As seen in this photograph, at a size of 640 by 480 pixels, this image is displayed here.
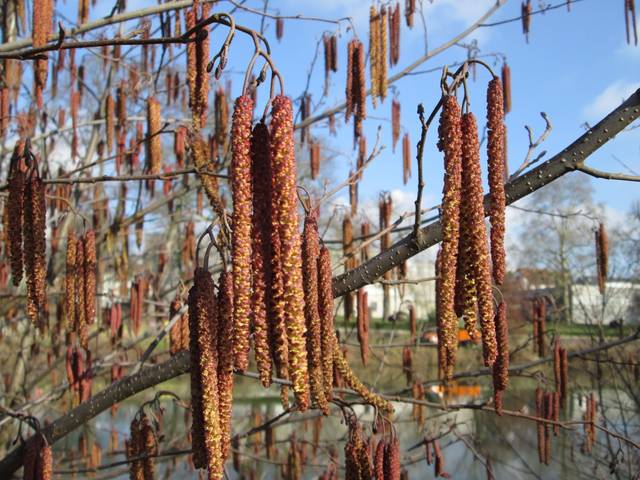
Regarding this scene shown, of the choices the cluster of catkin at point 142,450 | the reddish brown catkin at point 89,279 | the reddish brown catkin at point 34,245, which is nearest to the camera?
the reddish brown catkin at point 34,245

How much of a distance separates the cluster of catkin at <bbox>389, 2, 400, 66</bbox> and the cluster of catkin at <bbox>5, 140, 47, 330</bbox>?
282 cm

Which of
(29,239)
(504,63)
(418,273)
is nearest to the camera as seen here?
(29,239)

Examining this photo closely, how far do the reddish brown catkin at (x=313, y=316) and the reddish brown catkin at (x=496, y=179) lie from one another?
1.24 ft

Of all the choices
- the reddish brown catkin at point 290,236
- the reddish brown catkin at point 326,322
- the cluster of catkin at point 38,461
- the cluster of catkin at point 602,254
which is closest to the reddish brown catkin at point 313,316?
the reddish brown catkin at point 326,322

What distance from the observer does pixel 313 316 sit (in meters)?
1.32

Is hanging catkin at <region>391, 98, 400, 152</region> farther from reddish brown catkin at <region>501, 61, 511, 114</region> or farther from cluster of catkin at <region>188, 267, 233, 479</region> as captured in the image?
cluster of catkin at <region>188, 267, 233, 479</region>

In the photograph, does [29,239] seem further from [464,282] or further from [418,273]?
[418,273]

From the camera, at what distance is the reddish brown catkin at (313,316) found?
1.30 meters

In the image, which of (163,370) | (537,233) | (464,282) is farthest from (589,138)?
(537,233)

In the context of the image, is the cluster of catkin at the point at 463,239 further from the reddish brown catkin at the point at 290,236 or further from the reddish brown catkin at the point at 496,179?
the reddish brown catkin at the point at 290,236

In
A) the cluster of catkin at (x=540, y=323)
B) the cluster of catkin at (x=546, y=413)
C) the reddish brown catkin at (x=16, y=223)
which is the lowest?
the cluster of catkin at (x=546, y=413)

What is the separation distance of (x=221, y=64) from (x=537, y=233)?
20.4 meters

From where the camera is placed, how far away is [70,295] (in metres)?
2.39

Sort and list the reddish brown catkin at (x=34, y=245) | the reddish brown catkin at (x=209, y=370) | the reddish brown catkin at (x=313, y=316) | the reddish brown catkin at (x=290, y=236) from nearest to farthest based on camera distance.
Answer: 1. the reddish brown catkin at (x=290, y=236)
2. the reddish brown catkin at (x=209, y=370)
3. the reddish brown catkin at (x=313, y=316)
4. the reddish brown catkin at (x=34, y=245)
